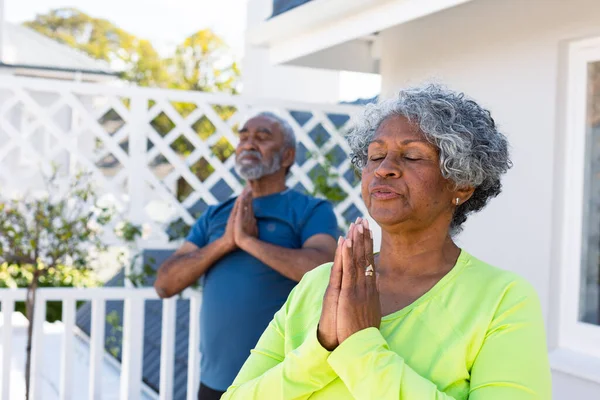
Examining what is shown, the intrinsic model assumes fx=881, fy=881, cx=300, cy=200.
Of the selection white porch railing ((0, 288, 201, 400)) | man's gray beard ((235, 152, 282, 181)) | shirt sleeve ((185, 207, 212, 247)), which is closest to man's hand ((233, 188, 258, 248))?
man's gray beard ((235, 152, 282, 181))

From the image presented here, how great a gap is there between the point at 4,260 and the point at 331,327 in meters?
3.15

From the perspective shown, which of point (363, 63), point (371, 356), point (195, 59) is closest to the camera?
point (371, 356)

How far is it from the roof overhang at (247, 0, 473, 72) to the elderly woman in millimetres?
1513

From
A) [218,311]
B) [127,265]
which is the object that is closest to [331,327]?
[218,311]

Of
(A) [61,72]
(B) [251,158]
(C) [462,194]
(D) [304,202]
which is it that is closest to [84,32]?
(A) [61,72]

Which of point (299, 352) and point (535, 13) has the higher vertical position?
point (535, 13)

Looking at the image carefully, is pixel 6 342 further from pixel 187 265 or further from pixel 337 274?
pixel 337 274

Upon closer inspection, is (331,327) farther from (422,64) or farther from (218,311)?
(422,64)

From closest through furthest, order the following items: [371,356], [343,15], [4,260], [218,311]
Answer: [371,356] → [218,311] → [343,15] → [4,260]

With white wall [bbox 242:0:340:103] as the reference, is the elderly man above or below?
below

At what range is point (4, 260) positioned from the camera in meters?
4.42

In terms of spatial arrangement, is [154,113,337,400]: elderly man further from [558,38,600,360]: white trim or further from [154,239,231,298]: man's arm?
[558,38,600,360]: white trim

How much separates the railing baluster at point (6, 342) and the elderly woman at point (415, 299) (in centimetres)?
264

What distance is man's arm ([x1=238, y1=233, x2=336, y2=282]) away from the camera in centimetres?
323
